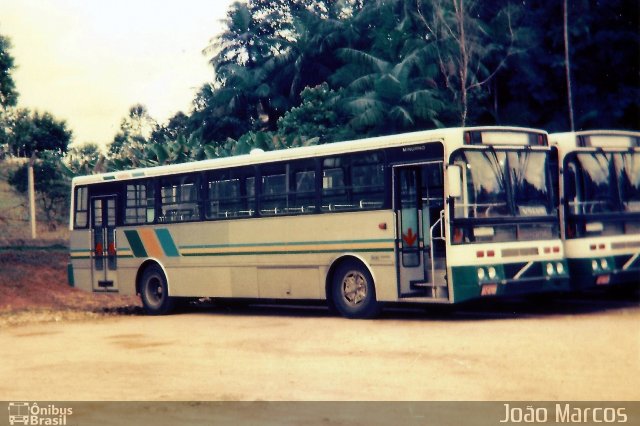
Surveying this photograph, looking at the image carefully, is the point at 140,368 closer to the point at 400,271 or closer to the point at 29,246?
the point at 400,271

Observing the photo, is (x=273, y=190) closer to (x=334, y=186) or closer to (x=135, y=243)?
(x=334, y=186)

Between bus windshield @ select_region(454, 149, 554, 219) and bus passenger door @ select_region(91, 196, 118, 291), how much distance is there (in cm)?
874

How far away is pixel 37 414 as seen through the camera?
28.7 ft

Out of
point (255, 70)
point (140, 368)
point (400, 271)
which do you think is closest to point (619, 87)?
point (255, 70)

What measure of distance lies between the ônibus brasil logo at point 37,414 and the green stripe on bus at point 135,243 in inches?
455

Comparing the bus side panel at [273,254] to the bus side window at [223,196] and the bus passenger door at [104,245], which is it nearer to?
the bus side window at [223,196]

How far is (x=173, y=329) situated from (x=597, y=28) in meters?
24.9

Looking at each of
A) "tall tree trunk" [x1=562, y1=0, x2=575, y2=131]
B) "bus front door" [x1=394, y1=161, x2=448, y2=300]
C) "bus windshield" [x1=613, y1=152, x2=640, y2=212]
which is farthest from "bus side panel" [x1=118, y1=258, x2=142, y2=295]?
"tall tree trunk" [x1=562, y1=0, x2=575, y2=131]

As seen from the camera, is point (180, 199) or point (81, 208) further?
point (81, 208)

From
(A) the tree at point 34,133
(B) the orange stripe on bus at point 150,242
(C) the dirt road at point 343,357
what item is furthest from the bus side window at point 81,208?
(A) the tree at point 34,133

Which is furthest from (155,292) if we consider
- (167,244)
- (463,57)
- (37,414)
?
(463,57)

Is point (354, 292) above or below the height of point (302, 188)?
below

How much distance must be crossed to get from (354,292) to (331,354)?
4390 mm

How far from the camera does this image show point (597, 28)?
36.9m
